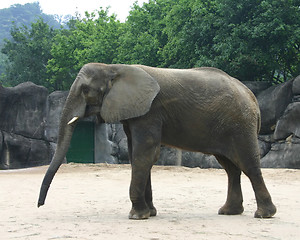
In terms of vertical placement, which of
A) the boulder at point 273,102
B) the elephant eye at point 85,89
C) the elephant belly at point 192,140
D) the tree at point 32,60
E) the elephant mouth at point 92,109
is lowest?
the elephant belly at point 192,140

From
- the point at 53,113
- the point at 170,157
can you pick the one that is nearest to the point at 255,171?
the point at 170,157

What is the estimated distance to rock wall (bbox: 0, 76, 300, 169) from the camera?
18609 millimetres

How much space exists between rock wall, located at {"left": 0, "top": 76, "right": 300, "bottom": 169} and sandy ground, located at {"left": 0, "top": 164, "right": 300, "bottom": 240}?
5.20m

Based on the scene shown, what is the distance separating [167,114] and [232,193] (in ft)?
5.34

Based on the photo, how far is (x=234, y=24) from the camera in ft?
63.6

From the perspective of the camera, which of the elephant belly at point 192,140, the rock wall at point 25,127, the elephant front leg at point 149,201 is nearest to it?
the elephant belly at point 192,140

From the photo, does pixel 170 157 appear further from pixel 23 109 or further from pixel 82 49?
pixel 82 49

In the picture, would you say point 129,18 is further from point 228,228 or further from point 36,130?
point 228,228

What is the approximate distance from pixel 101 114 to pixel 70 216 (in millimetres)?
1573

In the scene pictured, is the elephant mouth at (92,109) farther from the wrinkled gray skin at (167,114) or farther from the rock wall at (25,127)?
the rock wall at (25,127)

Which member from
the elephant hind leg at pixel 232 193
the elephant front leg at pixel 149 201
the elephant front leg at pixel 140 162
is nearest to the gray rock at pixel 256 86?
the elephant hind leg at pixel 232 193

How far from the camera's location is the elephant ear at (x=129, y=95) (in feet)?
21.4

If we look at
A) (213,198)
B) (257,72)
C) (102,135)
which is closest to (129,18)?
(102,135)

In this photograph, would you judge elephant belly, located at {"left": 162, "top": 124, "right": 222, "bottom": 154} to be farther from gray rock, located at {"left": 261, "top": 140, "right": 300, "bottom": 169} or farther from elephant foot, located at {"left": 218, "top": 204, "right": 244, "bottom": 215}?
gray rock, located at {"left": 261, "top": 140, "right": 300, "bottom": 169}
